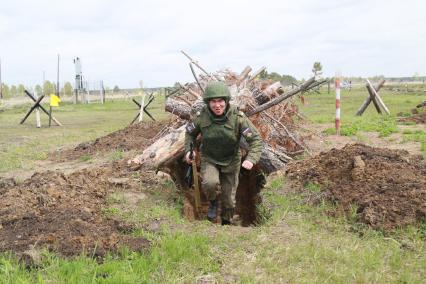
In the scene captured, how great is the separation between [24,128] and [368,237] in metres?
17.0

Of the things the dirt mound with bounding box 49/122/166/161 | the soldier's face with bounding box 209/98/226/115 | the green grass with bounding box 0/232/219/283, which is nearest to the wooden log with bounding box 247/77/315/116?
the soldier's face with bounding box 209/98/226/115

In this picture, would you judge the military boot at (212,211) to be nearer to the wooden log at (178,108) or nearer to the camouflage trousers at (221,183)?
the camouflage trousers at (221,183)

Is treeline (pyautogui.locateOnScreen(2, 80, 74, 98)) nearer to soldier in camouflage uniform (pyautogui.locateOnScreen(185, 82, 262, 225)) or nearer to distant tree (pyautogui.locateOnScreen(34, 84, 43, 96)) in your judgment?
distant tree (pyautogui.locateOnScreen(34, 84, 43, 96))

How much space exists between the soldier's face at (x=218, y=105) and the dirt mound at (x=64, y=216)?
1.71m

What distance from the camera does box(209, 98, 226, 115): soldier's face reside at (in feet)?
18.6

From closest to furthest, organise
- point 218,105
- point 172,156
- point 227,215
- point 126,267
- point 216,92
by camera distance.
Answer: point 126,267, point 216,92, point 218,105, point 227,215, point 172,156

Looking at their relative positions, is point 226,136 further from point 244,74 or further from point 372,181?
point 244,74

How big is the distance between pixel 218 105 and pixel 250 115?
8.66 feet


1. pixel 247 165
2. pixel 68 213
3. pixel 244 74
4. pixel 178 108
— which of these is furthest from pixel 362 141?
pixel 68 213

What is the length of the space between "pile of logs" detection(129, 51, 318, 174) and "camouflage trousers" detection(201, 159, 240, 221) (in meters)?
1.01

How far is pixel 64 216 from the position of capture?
191 inches

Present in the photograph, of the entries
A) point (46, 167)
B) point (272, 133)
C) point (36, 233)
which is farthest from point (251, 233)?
point (46, 167)

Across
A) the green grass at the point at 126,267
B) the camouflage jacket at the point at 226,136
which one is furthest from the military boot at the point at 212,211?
the green grass at the point at 126,267

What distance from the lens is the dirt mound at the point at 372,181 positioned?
494 centimetres
